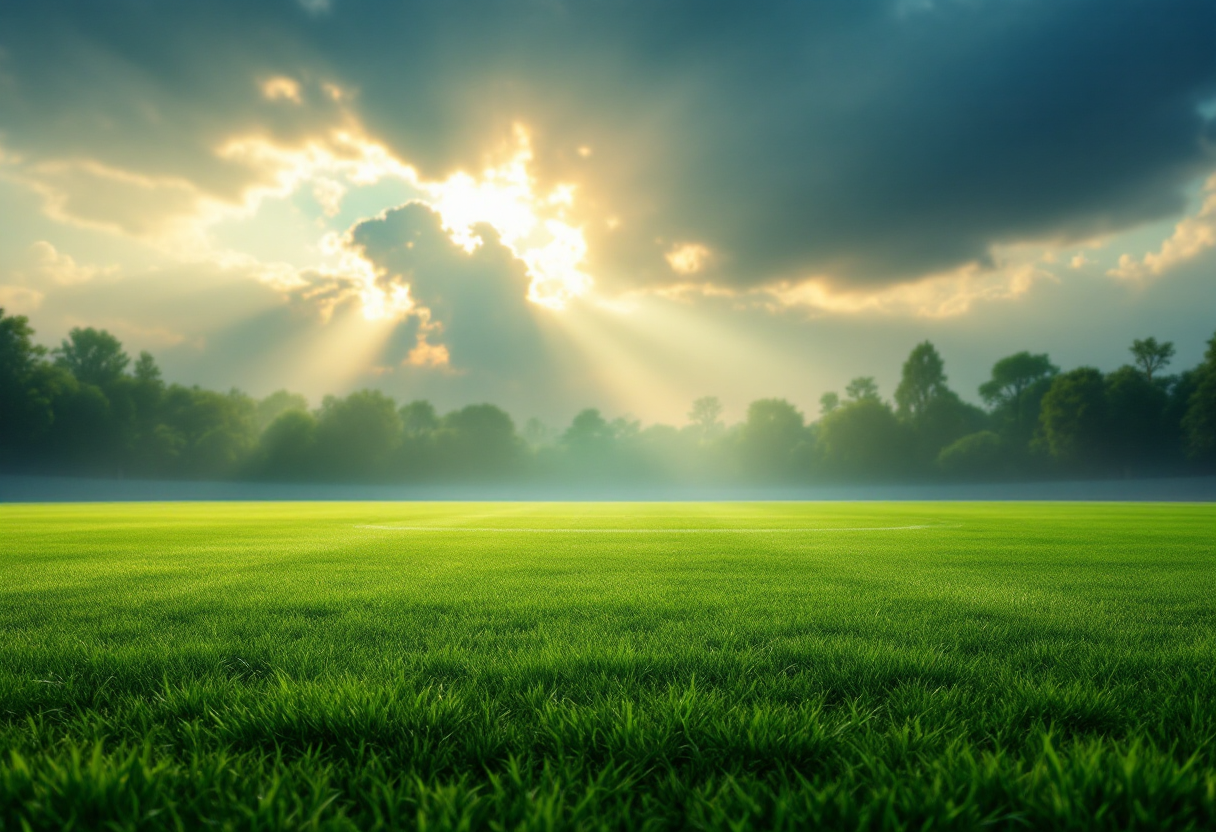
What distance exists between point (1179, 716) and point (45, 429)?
78884mm

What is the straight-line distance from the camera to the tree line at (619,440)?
58.8 meters

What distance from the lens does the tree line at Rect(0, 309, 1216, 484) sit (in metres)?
58.8

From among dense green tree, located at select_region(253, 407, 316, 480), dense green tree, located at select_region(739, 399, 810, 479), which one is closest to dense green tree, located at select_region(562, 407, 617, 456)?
dense green tree, located at select_region(739, 399, 810, 479)

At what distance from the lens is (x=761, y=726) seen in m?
1.89

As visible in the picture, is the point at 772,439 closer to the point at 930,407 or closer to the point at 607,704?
the point at 930,407

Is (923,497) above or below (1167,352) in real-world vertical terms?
below

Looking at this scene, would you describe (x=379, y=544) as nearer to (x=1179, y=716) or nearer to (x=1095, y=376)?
(x=1179, y=716)

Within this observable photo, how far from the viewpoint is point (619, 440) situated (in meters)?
96.2

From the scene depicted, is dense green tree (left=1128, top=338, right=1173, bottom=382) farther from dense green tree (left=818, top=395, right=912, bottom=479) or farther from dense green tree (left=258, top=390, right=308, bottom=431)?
dense green tree (left=258, top=390, right=308, bottom=431)

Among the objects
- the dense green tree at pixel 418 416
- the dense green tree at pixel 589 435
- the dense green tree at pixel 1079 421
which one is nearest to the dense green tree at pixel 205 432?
the dense green tree at pixel 418 416

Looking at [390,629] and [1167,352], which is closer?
[390,629]

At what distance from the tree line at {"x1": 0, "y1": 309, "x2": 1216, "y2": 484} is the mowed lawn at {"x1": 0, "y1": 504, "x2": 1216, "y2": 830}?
70.4m

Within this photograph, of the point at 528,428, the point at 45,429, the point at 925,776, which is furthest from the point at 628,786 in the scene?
the point at 528,428

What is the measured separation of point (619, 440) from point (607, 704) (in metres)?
94.1
